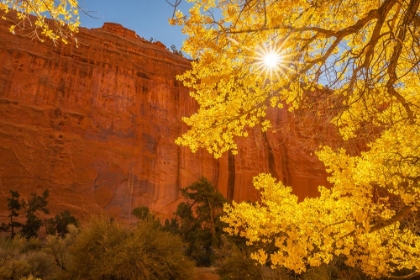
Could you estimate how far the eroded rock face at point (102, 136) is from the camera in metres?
22.5

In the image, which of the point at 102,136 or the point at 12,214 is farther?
the point at 102,136

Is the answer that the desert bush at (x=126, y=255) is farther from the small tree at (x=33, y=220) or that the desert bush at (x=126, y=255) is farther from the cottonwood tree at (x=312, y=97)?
the small tree at (x=33, y=220)

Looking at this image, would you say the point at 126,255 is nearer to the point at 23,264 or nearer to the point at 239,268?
the point at 23,264

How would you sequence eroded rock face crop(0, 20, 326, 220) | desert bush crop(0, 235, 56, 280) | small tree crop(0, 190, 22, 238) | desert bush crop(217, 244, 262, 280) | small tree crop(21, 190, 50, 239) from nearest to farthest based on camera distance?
desert bush crop(0, 235, 56, 280)
desert bush crop(217, 244, 262, 280)
small tree crop(21, 190, 50, 239)
small tree crop(0, 190, 22, 238)
eroded rock face crop(0, 20, 326, 220)

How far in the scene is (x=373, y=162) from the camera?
4.57m

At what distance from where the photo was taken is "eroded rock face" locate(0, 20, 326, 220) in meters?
22.5

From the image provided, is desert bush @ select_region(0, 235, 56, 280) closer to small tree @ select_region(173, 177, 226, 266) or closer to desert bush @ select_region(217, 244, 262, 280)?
desert bush @ select_region(217, 244, 262, 280)

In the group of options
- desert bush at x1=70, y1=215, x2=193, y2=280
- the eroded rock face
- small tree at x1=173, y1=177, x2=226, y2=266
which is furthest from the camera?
the eroded rock face

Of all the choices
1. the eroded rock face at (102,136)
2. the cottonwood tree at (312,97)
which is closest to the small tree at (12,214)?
the eroded rock face at (102,136)

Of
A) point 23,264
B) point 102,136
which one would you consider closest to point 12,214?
point 102,136

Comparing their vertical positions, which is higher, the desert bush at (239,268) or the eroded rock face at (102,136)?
the eroded rock face at (102,136)

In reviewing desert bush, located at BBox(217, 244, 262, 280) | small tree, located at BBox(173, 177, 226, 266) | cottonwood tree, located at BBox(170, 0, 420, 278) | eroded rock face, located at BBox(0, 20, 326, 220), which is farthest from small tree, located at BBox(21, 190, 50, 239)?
cottonwood tree, located at BBox(170, 0, 420, 278)

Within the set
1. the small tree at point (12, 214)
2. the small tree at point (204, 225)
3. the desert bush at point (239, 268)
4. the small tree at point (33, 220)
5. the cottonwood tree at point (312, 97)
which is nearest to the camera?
the cottonwood tree at point (312, 97)

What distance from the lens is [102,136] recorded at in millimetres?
25000
